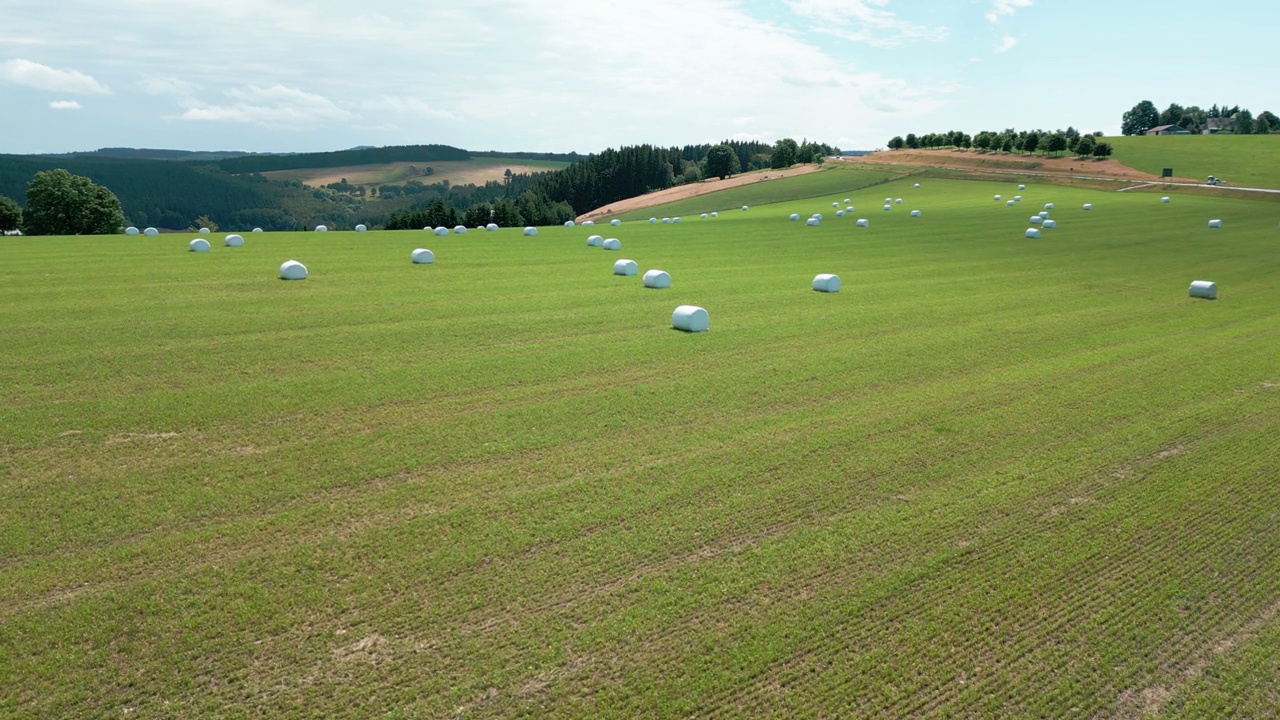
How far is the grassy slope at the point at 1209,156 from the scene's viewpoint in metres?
101

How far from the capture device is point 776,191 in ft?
385

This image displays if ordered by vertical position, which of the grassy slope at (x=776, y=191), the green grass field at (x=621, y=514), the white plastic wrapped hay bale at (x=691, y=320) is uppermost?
the grassy slope at (x=776, y=191)

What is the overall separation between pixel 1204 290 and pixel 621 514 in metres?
30.6

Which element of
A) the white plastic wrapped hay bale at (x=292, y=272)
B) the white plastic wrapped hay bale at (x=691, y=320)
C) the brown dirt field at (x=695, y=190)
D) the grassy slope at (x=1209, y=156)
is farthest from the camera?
the brown dirt field at (x=695, y=190)

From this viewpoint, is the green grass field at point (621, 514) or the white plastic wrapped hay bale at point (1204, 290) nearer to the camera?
the green grass field at point (621, 514)

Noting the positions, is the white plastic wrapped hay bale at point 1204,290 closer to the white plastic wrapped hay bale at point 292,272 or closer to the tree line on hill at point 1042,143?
the white plastic wrapped hay bale at point 292,272

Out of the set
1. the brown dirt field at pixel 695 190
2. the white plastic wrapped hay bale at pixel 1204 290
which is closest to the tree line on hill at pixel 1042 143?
the brown dirt field at pixel 695 190

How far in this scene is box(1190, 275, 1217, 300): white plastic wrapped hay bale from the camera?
30078 millimetres

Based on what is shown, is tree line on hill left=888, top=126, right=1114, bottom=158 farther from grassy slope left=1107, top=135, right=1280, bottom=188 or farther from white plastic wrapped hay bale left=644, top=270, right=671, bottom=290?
white plastic wrapped hay bale left=644, top=270, right=671, bottom=290

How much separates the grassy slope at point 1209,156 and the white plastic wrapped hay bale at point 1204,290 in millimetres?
80675

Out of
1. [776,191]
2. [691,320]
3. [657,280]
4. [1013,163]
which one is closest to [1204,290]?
[657,280]

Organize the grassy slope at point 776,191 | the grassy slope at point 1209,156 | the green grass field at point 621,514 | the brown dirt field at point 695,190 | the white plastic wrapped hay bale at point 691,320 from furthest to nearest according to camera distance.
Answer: the brown dirt field at point 695,190 → the grassy slope at point 776,191 → the grassy slope at point 1209,156 → the white plastic wrapped hay bale at point 691,320 → the green grass field at point 621,514

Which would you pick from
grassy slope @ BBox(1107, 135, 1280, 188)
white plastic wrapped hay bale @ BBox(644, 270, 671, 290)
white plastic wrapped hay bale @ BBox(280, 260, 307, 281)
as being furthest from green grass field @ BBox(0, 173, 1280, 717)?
grassy slope @ BBox(1107, 135, 1280, 188)

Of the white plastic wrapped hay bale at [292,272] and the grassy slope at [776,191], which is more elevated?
the grassy slope at [776,191]
